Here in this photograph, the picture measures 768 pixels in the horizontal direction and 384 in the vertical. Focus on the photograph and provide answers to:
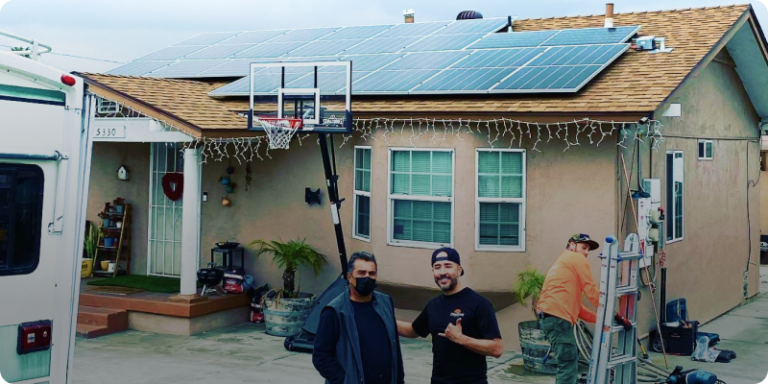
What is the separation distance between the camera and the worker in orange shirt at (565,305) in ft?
27.8

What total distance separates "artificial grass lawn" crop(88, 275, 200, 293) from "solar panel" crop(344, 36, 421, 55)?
15.2 feet

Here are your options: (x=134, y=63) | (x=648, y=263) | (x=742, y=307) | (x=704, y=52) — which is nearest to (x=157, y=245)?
(x=134, y=63)

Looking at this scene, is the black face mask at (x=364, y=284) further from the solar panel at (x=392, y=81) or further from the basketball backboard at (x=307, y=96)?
the solar panel at (x=392, y=81)

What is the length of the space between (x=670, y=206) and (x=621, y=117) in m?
2.81

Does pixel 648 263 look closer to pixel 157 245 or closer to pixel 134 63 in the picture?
pixel 157 245

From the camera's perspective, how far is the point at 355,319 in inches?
219

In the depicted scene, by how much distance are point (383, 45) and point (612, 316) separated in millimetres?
8326

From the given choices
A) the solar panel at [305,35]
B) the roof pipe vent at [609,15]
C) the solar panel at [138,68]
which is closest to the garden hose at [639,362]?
the roof pipe vent at [609,15]

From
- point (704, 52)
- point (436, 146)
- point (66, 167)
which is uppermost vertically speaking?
point (704, 52)

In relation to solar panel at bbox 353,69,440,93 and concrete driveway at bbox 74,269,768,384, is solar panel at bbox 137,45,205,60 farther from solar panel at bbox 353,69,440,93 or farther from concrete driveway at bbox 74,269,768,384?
concrete driveway at bbox 74,269,768,384

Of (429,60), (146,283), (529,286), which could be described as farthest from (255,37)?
(529,286)

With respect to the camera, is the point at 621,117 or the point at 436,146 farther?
the point at 436,146

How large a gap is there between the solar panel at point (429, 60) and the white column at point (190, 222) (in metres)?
3.04

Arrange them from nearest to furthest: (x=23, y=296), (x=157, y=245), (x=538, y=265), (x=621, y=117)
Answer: (x=23, y=296) → (x=621, y=117) → (x=538, y=265) → (x=157, y=245)
